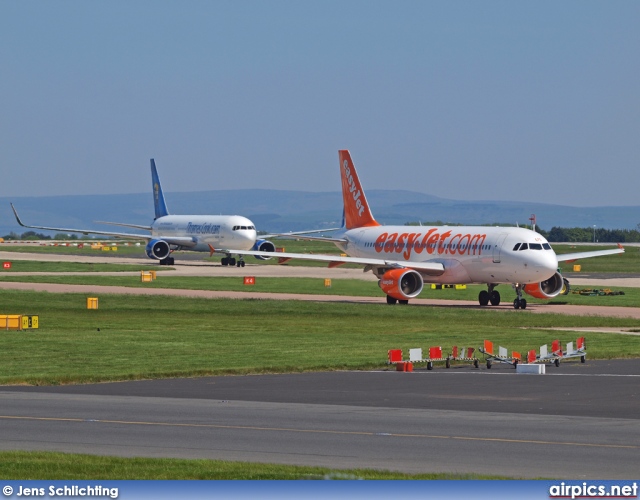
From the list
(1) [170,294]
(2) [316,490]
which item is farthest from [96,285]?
(2) [316,490]

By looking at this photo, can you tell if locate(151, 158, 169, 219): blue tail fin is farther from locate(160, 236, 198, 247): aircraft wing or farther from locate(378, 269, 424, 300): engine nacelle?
locate(378, 269, 424, 300): engine nacelle

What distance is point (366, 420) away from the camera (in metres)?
24.7

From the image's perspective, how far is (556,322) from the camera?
54531mm

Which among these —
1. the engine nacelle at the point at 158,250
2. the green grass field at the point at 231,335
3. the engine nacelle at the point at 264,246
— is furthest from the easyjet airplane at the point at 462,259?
the engine nacelle at the point at 264,246

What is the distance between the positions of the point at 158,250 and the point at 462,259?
5290 cm

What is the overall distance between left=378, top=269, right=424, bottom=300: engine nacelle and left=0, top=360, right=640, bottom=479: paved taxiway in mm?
30434

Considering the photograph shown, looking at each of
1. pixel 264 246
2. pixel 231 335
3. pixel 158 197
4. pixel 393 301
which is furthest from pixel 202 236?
pixel 231 335

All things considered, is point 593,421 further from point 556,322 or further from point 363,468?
point 556,322

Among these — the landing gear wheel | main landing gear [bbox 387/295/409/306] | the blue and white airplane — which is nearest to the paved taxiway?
the landing gear wheel

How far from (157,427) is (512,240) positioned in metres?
42.6

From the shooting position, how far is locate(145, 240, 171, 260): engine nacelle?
11394 centimetres

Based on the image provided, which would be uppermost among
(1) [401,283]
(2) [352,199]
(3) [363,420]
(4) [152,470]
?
(2) [352,199]

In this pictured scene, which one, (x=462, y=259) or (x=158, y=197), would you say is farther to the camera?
(x=158, y=197)

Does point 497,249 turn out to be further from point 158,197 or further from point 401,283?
point 158,197
